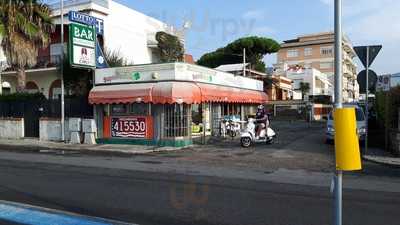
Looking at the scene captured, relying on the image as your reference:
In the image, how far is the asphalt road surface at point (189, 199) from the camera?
7.14m

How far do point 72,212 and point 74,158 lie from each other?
9414 millimetres

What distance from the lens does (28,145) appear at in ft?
75.0

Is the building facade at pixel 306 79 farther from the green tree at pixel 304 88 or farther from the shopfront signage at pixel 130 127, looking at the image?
the shopfront signage at pixel 130 127

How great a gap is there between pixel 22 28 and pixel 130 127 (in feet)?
29.4

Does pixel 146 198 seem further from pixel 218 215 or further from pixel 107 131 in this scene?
pixel 107 131

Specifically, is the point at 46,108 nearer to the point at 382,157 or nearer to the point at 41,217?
the point at 382,157

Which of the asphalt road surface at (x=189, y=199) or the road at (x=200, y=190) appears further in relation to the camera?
the road at (x=200, y=190)

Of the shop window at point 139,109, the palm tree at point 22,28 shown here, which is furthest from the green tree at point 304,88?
the shop window at point 139,109

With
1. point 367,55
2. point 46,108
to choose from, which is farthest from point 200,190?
point 46,108

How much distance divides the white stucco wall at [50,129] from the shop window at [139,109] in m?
4.40

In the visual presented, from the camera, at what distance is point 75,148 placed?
21094 mm

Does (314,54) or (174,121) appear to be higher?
(314,54)

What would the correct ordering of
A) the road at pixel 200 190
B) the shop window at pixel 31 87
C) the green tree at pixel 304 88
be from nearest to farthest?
the road at pixel 200 190 → the shop window at pixel 31 87 → the green tree at pixel 304 88

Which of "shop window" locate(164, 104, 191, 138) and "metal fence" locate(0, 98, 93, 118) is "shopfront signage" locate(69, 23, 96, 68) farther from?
"shop window" locate(164, 104, 191, 138)
